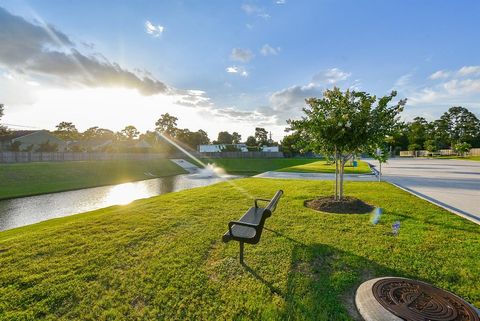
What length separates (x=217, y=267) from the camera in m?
3.81

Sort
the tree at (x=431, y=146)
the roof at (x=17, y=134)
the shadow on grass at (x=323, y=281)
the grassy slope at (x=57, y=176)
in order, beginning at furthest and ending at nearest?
the tree at (x=431, y=146), the roof at (x=17, y=134), the grassy slope at (x=57, y=176), the shadow on grass at (x=323, y=281)

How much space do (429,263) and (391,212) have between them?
3238 mm

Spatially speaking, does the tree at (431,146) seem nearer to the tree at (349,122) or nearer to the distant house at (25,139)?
the tree at (349,122)

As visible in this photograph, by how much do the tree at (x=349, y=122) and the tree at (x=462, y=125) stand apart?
84267mm

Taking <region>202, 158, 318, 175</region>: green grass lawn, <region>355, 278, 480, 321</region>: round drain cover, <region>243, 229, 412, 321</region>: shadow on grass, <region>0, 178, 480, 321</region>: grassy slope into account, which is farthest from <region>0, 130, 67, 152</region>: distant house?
<region>355, 278, 480, 321</region>: round drain cover

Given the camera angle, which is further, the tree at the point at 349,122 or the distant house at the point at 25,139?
the distant house at the point at 25,139

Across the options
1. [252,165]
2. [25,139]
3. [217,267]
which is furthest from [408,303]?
[25,139]

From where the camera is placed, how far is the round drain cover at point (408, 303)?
2.51 m

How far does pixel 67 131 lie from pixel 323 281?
88.6 metres

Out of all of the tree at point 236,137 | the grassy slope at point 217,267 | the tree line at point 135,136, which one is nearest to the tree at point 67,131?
the tree line at point 135,136

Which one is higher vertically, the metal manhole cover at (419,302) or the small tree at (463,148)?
the small tree at (463,148)

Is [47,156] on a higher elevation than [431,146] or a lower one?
lower

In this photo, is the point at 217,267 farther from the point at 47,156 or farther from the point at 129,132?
the point at 129,132

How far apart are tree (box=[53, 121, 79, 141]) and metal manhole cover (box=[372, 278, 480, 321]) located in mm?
85974
